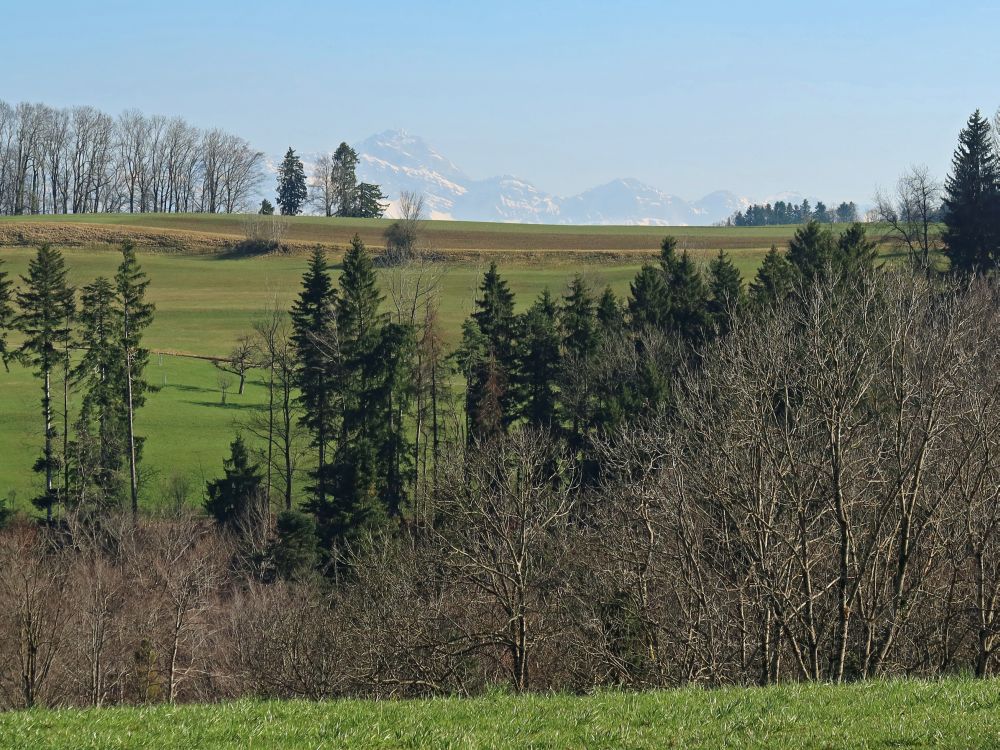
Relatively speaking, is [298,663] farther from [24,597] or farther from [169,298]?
[169,298]

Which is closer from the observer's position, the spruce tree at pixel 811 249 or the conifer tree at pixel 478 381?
the conifer tree at pixel 478 381

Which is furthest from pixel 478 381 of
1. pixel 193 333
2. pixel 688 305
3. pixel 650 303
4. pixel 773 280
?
pixel 193 333

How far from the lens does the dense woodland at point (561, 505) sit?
24.4m

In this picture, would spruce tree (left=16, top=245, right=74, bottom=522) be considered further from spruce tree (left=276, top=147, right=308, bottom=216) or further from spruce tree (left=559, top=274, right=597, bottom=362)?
spruce tree (left=276, top=147, right=308, bottom=216)

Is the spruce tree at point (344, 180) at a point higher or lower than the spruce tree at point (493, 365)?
higher

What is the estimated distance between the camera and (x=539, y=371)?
62.0m

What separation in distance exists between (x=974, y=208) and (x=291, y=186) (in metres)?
130

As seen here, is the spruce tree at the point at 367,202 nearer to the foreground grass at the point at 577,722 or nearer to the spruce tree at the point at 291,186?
the spruce tree at the point at 291,186

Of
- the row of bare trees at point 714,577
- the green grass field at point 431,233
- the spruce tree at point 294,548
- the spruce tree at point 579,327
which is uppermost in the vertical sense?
the green grass field at point 431,233

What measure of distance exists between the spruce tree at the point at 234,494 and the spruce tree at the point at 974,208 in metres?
48.5

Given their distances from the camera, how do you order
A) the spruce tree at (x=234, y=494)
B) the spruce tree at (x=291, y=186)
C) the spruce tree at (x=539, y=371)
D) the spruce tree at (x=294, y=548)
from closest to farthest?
the spruce tree at (x=294, y=548), the spruce tree at (x=234, y=494), the spruce tree at (x=539, y=371), the spruce tree at (x=291, y=186)

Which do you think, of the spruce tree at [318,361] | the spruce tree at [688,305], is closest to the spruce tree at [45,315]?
the spruce tree at [318,361]

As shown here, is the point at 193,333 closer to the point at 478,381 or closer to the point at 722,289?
the point at 478,381

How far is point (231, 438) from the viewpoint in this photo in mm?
66500
